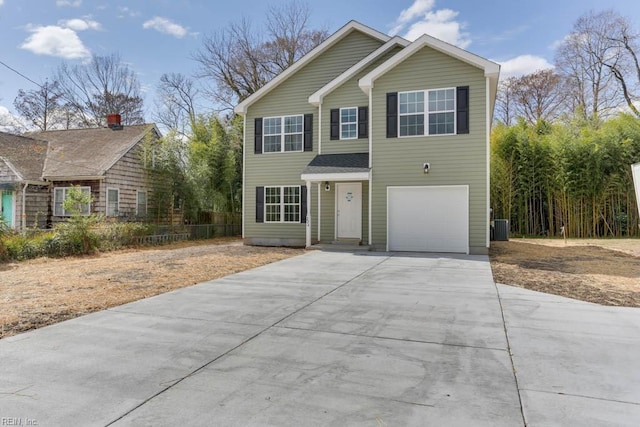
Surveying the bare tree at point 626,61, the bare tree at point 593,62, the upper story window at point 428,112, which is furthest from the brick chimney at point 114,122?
the bare tree at point 626,61

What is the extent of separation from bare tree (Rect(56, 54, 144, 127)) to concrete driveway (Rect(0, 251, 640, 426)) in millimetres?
26601

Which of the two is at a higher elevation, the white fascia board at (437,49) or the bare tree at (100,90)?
the bare tree at (100,90)

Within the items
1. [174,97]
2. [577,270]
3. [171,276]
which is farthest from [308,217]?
[174,97]

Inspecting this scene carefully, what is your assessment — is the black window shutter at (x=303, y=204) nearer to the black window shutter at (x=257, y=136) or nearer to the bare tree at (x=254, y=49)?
the black window shutter at (x=257, y=136)

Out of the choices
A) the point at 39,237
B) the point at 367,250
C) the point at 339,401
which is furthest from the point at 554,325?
the point at 39,237

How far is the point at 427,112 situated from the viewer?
11266 mm

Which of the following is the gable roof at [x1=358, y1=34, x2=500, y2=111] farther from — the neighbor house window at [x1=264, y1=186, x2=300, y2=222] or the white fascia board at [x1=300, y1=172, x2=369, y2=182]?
the neighbor house window at [x1=264, y1=186, x2=300, y2=222]

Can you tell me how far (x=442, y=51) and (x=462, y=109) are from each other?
1.78 m

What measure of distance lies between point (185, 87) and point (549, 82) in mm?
24095

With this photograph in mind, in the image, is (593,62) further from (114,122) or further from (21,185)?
(21,185)

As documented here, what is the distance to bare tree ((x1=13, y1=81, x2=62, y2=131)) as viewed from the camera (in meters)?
24.9

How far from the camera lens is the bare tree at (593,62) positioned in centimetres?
2286

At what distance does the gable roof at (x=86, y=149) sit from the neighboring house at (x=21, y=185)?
540mm

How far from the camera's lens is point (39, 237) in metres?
10.5
